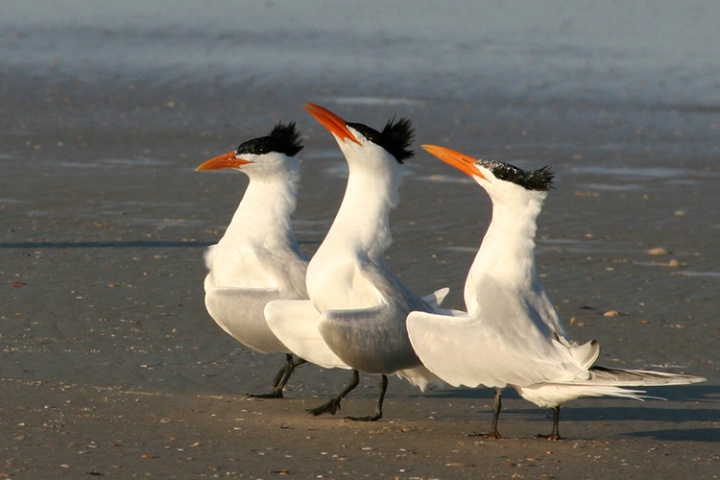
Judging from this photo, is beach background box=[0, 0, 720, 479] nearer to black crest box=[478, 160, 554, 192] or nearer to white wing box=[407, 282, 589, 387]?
white wing box=[407, 282, 589, 387]

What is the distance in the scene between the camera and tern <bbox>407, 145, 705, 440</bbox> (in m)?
5.23

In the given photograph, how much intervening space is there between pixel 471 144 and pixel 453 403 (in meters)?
7.95

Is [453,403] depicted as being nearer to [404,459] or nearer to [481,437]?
[481,437]

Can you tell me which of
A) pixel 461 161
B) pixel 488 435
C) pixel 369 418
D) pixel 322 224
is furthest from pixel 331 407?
pixel 322 224

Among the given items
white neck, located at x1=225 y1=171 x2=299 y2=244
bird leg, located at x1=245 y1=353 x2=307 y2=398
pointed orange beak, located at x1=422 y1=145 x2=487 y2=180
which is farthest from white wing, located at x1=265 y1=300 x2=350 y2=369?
pointed orange beak, located at x1=422 y1=145 x2=487 y2=180

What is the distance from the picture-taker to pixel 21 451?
4.97 metres

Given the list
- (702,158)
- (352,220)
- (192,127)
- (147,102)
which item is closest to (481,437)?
(352,220)

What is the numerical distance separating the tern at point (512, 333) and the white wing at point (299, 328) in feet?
1.88

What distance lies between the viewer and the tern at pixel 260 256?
241 inches

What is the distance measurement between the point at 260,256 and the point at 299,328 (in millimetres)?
696

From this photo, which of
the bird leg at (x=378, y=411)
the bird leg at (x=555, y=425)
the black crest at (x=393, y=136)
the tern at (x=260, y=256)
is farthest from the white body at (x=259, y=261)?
the bird leg at (x=555, y=425)

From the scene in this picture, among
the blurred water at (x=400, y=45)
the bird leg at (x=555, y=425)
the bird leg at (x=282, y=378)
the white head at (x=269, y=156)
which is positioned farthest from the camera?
the blurred water at (x=400, y=45)

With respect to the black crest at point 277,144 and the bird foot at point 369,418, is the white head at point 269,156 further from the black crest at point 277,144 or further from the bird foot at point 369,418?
the bird foot at point 369,418

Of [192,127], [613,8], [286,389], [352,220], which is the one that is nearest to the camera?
[352,220]
